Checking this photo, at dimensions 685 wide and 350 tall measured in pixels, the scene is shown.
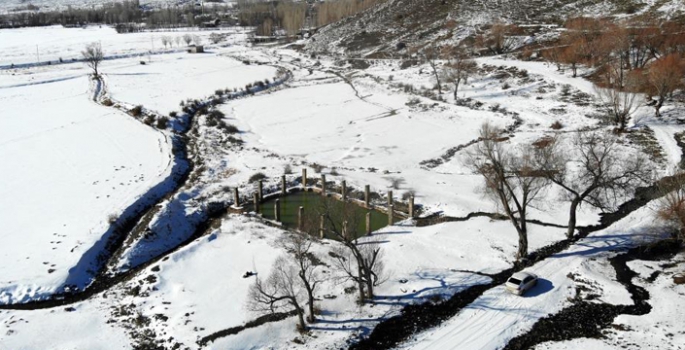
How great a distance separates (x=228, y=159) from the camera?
5019 centimetres

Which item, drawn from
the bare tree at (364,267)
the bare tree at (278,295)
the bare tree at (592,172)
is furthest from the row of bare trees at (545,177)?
the bare tree at (278,295)

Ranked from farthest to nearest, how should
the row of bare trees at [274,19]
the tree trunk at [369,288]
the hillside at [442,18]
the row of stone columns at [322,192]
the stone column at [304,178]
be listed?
the row of bare trees at [274,19]
the hillside at [442,18]
the stone column at [304,178]
the row of stone columns at [322,192]
the tree trunk at [369,288]

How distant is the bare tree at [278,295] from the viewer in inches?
960

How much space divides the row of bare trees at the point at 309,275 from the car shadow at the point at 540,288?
715 centimetres

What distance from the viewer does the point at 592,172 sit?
28.6 m

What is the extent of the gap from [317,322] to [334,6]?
14042 centimetres

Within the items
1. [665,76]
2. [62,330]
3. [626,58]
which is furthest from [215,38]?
[62,330]

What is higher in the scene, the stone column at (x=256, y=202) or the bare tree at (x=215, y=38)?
the bare tree at (x=215, y=38)

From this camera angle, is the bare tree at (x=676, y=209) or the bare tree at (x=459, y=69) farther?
the bare tree at (x=459, y=69)

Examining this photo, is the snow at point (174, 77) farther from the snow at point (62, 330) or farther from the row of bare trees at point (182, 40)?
the snow at point (62, 330)

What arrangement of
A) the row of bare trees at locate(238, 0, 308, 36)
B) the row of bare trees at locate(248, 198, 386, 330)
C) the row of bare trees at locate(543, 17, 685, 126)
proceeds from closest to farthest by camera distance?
the row of bare trees at locate(248, 198, 386, 330)
the row of bare trees at locate(543, 17, 685, 126)
the row of bare trees at locate(238, 0, 308, 36)

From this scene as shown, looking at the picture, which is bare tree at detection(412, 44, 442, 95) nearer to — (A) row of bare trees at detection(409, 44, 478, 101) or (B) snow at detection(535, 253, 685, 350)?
(A) row of bare trees at detection(409, 44, 478, 101)

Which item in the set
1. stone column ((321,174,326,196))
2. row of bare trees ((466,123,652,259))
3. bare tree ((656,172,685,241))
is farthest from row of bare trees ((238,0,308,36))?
bare tree ((656,172,685,241))

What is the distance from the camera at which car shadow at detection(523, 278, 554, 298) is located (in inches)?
1060
